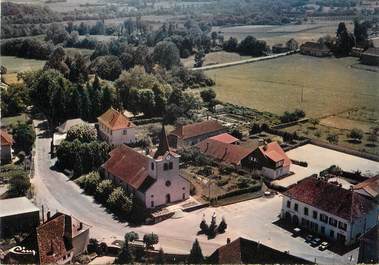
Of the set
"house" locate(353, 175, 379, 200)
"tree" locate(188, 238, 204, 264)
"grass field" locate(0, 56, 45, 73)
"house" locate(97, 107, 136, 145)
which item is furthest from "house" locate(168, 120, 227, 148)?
"grass field" locate(0, 56, 45, 73)

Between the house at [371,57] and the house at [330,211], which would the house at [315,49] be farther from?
the house at [330,211]

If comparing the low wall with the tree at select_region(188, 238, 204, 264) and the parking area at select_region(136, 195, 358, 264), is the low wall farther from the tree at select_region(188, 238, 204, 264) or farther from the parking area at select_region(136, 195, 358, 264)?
the tree at select_region(188, 238, 204, 264)

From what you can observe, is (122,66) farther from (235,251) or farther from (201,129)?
(235,251)

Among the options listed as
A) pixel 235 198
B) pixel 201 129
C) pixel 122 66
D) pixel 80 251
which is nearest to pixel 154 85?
pixel 201 129

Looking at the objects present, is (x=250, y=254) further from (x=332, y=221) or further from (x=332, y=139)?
(x=332, y=139)

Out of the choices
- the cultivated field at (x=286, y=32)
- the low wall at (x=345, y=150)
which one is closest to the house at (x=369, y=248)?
the low wall at (x=345, y=150)
